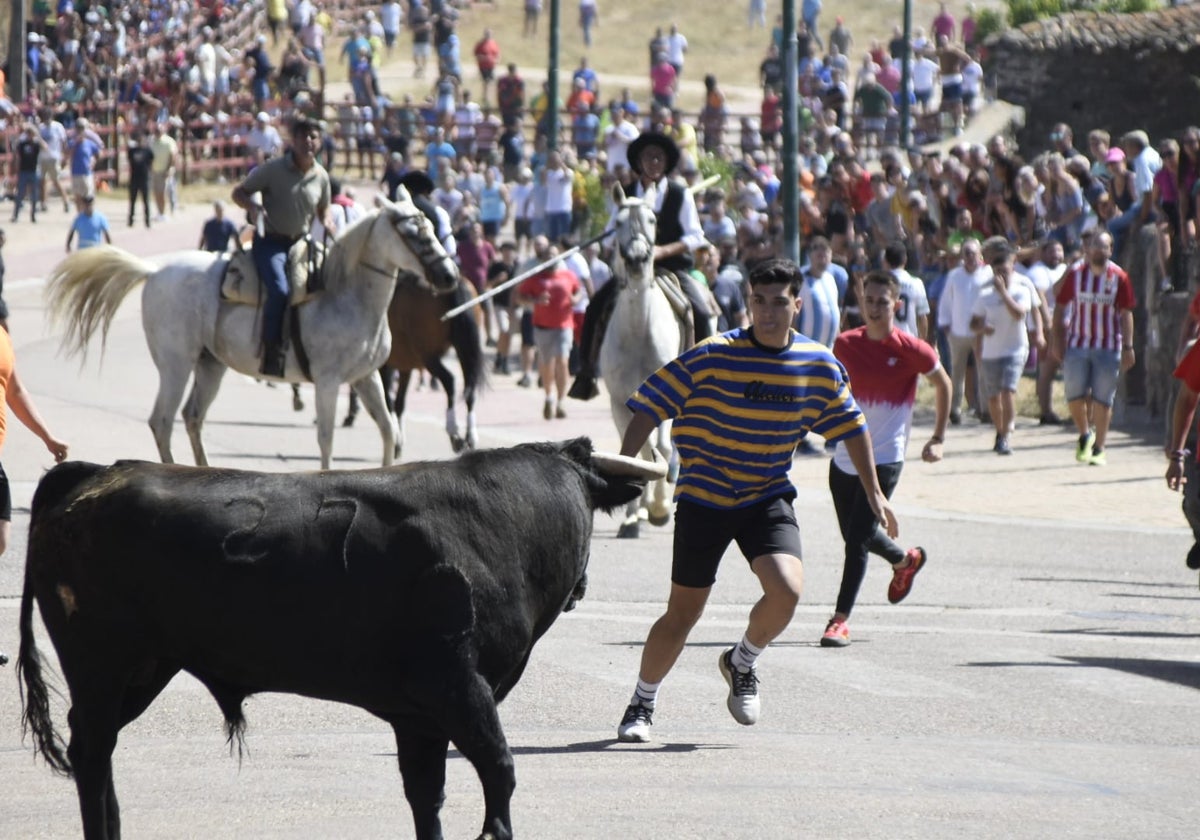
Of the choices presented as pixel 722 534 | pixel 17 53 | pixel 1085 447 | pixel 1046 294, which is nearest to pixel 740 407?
pixel 722 534

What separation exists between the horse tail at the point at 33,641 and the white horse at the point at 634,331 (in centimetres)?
818

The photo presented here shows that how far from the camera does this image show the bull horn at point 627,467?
6.41 metres

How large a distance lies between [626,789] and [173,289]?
9.46m

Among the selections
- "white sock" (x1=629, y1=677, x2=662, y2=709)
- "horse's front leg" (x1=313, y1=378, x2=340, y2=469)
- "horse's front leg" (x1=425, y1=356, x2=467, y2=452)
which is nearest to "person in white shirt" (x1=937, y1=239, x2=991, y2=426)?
"horse's front leg" (x1=425, y1=356, x2=467, y2=452)

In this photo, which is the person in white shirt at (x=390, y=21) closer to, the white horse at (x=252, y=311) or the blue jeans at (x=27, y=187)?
the blue jeans at (x=27, y=187)

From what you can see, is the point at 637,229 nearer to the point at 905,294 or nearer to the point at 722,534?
the point at 905,294

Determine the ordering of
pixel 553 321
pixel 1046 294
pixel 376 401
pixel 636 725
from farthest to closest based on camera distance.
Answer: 1. pixel 553 321
2. pixel 1046 294
3. pixel 376 401
4. pixel 636 725

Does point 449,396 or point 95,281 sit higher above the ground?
point 95,281

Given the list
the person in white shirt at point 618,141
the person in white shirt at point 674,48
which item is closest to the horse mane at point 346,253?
the person in white shirt at point 618,141

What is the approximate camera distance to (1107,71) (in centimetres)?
3116

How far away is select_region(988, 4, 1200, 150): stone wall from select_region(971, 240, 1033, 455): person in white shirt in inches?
471

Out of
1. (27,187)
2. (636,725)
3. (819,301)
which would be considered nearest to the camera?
(636,725)

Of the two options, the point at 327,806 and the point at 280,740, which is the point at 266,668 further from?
the point at 280,740

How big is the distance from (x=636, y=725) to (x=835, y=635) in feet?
9.20
